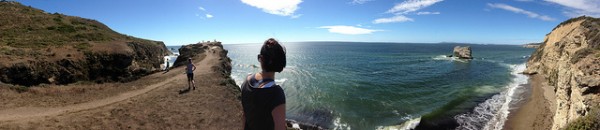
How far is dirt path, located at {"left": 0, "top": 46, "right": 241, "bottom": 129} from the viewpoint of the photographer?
1202cm

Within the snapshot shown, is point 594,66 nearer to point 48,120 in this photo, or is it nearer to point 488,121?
point 488,121

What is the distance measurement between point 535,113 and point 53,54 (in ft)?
127

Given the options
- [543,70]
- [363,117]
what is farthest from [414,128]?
[543,70]

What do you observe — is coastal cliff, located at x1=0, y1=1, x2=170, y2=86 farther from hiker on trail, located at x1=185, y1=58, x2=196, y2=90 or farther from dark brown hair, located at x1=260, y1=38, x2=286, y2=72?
dark brown hair, located at x1=260, y1=38, x2=286, y2=72

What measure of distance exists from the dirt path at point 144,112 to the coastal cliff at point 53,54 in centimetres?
723

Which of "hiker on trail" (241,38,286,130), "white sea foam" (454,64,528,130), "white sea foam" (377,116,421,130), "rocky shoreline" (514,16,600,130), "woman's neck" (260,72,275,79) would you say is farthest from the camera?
"white sea foam" (454,64,528,130)

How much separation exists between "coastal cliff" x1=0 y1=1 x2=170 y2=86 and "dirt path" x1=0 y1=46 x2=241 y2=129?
23.7 feet

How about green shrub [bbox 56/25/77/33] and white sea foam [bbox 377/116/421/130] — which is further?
green shrub [bbox 56/25/77/33]

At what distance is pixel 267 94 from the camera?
2.67 meters

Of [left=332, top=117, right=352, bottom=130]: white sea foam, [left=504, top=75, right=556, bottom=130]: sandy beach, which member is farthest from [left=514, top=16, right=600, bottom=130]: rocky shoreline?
[left=332, top=117, right=352, bottom=130]: white sea foam

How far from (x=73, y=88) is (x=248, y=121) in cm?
2075

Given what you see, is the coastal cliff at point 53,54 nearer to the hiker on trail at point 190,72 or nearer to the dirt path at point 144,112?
the hiker on trail at point 190,72

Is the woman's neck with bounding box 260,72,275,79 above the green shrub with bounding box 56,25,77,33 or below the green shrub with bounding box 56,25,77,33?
below

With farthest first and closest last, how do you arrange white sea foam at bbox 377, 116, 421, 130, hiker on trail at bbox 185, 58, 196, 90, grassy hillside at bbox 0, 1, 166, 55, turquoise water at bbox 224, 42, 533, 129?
grassy hillside at bbox 0, 1, 166, 55
turquoise water at bbox 224, 42, 533, 129
white sea foam at bbox 377, 116, 421, 130
hiker on trail at bbox 185, 58, 196, 90
